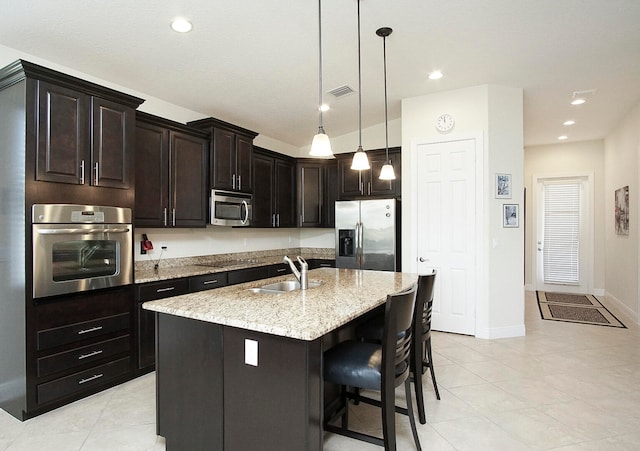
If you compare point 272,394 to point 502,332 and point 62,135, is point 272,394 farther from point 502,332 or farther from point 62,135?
point 502,332

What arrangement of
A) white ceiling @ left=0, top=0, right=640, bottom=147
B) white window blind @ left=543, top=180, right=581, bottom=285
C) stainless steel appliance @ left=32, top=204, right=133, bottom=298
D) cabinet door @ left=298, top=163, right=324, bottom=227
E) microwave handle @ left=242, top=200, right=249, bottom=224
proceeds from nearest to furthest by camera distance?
stainless steel appliance @ left=32, top=204, right=133, bottom=298, white ceiling @ left=0, top=0, right=640, bottom=147, microwave handle @ left=242, top=200, right=249, bottom=224, cabinet door @ left=298, top=163, right=324, bottom=227, white window blind @ left=543, top=180, right=581, bottom=285

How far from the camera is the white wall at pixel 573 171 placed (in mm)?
6594

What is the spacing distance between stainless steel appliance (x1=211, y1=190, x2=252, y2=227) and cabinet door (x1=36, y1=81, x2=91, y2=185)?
1.50 metres

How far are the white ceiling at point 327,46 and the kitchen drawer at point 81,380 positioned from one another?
2523 mm

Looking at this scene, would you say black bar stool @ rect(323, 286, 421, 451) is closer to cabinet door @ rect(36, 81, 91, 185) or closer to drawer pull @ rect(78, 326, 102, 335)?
drawer pull @ rect(78, 326, 102, 335)

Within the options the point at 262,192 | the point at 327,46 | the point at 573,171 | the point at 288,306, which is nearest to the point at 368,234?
the point at 262,192

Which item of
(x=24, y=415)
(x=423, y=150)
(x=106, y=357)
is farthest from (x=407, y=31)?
(x=24, y=415)

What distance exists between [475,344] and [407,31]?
315 cm

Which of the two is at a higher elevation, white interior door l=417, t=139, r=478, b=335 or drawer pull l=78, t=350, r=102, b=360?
white interior door l=417, t=139, r=478, b=335

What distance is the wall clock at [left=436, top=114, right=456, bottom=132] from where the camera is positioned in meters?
4.27

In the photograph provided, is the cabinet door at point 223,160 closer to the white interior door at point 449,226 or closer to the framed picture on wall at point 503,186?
the white interior door at point 449,226

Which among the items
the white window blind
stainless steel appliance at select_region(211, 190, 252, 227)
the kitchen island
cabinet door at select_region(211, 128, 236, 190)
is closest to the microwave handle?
stainless steel appliance at select_region(211, 190, 252, 227)

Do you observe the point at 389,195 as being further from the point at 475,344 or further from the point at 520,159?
the point at 475,344

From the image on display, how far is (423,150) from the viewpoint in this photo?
4449mm
